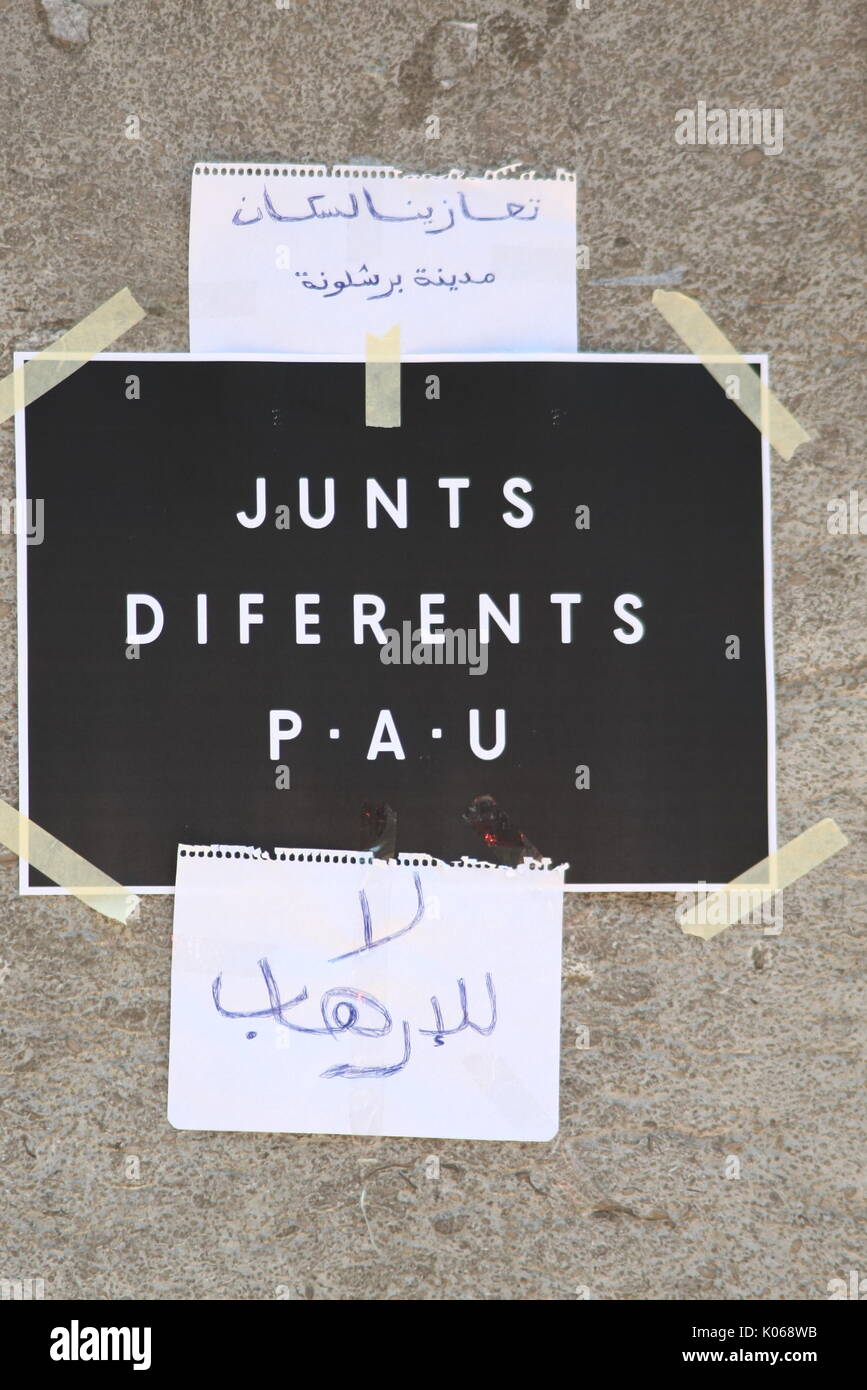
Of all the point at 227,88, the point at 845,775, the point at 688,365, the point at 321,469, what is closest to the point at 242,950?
the point at 321,469

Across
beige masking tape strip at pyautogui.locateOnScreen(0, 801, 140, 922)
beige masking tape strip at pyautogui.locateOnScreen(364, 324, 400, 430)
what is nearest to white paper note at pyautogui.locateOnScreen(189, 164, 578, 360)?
beige masking tape strip at pyautogui.locateOnScreen(364, 324, 400, 430)

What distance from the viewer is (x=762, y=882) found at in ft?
4.03

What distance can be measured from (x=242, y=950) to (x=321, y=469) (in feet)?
1.85

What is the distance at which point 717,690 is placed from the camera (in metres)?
1.23

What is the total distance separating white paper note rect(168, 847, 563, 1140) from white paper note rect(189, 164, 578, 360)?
1.99 ft

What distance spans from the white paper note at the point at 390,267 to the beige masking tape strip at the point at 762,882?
0.64 metres

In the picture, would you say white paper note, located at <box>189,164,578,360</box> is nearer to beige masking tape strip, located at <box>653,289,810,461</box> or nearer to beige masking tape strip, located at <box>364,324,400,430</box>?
beige masking tape strip, located at <box>364,324,400,430</box>

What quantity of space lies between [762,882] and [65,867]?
0.81 metres

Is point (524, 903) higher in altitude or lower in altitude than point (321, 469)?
lower

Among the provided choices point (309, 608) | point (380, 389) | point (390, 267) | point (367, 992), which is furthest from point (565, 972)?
point (390, 267)

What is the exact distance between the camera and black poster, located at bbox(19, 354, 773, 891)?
1.22 metres


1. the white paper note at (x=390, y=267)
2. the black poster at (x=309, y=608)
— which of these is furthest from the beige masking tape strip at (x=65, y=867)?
the white paper note at (x=390, y=267)

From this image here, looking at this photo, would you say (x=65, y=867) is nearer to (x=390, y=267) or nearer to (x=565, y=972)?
(x=565, y=972)

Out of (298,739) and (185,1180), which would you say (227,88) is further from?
(185,1180)
